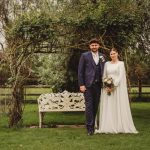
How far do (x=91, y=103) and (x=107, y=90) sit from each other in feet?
1.79

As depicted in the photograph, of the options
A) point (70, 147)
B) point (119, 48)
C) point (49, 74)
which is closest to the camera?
point (70, 147)

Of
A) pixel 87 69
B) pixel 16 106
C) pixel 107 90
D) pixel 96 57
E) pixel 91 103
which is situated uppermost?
pixel 96 57

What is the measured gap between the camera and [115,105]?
12039 mm

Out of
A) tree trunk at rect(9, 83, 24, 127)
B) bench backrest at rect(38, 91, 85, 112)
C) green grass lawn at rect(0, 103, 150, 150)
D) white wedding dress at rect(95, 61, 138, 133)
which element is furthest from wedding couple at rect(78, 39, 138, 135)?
tree trunk at rect(9, 83, 24, 127)

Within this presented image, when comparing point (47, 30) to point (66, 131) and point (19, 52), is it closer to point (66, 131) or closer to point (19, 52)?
point (19, 52)

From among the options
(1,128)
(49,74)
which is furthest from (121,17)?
(49,74)

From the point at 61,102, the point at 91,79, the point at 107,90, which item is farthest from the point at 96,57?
the point at 61,102

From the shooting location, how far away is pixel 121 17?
1285 cm

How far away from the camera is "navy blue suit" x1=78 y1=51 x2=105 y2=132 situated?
11.6 metres

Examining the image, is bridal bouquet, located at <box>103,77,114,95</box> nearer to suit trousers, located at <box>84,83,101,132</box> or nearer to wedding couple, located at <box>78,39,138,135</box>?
wedding couple, located at <box>78,39,138,135</box>

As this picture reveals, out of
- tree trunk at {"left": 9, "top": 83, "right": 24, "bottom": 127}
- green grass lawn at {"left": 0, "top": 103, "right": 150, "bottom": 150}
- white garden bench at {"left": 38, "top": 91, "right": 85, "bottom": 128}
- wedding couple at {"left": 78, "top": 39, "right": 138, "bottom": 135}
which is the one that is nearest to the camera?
green grass lawn at {"left": 0, "top": 103, "right": 150, "bottom": 150}

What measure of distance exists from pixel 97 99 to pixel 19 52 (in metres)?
2.59

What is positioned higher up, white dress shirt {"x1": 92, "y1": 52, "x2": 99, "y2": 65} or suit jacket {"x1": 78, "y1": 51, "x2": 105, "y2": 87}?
white dress shirt {"x1": 92, "y1": 52, "x2": 99, "y2": 65}

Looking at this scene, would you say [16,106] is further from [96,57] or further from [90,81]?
[96,57]
